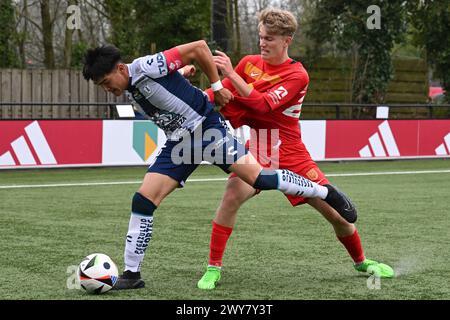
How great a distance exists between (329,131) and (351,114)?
4089 millimetres

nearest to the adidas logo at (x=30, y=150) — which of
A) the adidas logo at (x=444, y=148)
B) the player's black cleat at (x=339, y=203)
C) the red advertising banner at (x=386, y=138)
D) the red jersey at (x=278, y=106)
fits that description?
the red advertising banner at (x=386, y=138)

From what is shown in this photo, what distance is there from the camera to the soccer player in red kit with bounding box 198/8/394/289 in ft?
22.4

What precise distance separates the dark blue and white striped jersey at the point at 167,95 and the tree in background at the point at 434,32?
20.9 meters

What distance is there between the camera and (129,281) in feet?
21.6

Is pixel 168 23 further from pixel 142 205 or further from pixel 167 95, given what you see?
pixel 142 205

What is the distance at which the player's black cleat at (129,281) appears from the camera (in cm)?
656

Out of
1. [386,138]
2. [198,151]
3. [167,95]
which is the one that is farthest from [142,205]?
[386,138]

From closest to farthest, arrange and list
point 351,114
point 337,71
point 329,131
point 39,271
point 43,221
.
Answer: point 39,271 → point 43,221 → point 329,131 → point 351,114 → point 337,71

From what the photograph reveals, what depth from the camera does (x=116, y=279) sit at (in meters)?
6.54

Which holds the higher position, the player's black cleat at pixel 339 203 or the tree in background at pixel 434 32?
the tree in background at pixel 434 32

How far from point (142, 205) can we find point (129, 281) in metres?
0.55

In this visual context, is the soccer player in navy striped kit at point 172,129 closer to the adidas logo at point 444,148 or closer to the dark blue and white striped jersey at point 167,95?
the dark blue and white striped jersey at point 167,95

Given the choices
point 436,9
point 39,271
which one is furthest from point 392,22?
point 39,271
